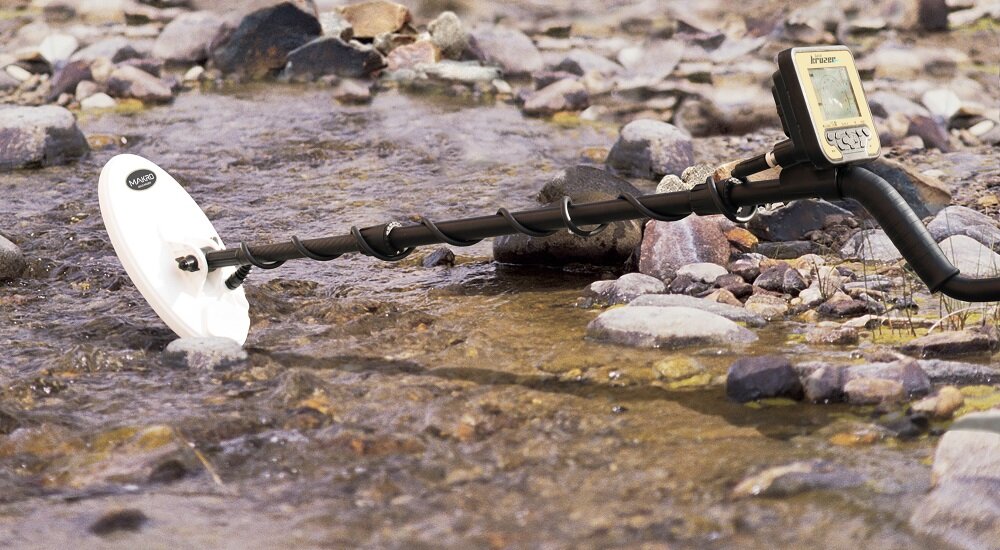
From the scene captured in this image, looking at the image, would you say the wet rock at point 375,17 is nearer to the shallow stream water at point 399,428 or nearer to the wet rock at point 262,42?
the wet rock at point 262,42

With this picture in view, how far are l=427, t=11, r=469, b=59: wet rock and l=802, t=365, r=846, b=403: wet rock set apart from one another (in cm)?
869

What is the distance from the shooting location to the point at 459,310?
4555mm

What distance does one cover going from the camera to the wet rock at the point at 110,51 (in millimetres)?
10828

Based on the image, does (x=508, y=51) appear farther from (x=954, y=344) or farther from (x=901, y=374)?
(x=901, y=374)

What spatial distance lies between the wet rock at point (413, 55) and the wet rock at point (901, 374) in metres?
8.43

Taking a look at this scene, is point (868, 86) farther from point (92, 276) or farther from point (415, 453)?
point (415, 453)

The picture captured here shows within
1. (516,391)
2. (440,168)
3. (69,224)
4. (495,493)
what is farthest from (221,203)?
(495,493)

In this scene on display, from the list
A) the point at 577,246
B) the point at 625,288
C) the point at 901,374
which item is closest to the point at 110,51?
the point at 577,246

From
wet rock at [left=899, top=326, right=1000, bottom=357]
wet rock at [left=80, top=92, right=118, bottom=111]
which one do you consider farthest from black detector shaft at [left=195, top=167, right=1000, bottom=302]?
wet rock at [left=80, top=92, right=118, bottom=111]

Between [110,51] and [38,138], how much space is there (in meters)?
3.72

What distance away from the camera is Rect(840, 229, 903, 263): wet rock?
5023mm

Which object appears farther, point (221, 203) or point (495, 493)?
point (221, 203)

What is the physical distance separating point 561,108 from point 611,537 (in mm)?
7574

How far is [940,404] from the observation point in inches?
124
